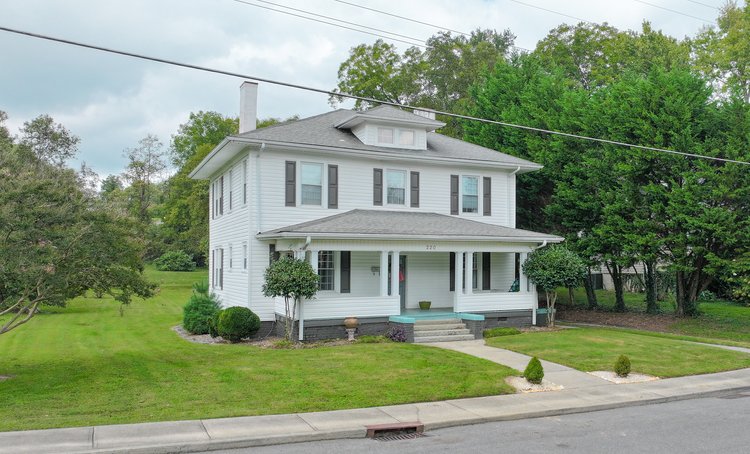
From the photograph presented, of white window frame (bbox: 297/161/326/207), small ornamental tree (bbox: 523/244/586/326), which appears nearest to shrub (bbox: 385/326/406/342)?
white window frame (bbox: 297/161/326/207)

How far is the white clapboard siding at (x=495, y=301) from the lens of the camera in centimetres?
2094

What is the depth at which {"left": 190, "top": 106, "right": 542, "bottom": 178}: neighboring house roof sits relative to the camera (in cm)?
2061

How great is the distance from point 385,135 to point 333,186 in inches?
123

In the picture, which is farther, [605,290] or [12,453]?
[605,290]

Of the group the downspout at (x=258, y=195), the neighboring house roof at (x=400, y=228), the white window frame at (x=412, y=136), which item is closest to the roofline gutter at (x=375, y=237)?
the neighboring house roof at (x=400, y=228)

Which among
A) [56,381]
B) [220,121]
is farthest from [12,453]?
[220,121]

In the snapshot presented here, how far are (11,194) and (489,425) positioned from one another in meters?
9.86

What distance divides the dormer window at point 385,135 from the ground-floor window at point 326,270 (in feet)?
15.6

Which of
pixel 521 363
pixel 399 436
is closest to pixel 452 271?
pixel 521 363

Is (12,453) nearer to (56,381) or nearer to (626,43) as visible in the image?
(56,381)

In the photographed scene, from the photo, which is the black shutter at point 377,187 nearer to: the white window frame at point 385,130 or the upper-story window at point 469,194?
the white window frame at point 385,130

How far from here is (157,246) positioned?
5119cm

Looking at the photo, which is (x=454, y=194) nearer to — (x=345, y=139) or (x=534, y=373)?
(x=345, y=139)

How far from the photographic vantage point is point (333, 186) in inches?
844
